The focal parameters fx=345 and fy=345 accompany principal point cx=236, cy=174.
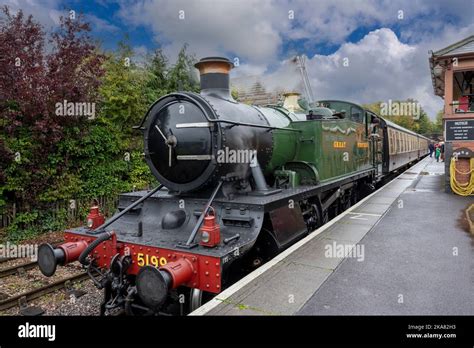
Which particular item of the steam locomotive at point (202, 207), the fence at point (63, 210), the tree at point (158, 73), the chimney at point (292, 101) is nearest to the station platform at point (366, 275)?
the steam locomotive at point (202, 207)

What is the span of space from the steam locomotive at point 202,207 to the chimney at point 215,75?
1 centimetres

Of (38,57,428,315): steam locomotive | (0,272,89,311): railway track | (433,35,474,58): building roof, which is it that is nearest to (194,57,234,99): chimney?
(38,57,428,315): steam locomotive

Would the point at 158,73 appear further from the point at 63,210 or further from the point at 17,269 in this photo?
the point at 17,269

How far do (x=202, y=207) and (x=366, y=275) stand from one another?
2.24 meters

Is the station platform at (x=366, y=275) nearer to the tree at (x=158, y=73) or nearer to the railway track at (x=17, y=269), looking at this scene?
the railway track at (x=17, y=269)

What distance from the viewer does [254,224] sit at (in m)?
4.15

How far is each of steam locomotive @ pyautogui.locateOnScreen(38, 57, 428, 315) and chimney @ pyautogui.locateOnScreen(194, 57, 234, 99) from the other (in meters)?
0.01

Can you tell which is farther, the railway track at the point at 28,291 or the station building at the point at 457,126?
the station building at the point at 457,126

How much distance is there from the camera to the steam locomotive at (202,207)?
367 cm

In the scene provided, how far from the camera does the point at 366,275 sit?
4.25m

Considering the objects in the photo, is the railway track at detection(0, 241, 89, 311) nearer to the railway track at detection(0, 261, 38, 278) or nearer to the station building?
the railway track at detection(0, 261, 38, 278)
